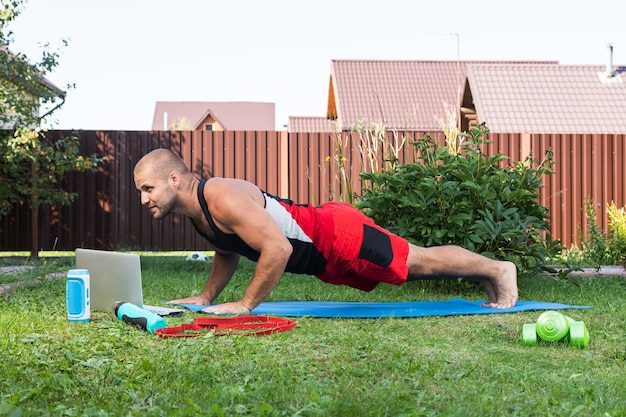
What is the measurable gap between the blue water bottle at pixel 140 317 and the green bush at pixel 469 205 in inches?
78.0

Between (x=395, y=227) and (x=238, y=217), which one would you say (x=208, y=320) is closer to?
(x=238, y=217)

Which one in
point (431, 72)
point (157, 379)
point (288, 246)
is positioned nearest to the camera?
point (157, 379)

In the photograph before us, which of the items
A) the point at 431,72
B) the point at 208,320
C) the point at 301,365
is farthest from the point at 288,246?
the point at 431,72

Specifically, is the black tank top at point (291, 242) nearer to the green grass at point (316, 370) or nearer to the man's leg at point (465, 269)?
the green grass at point (316, 370)

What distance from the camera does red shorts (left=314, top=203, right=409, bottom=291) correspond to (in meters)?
3.98

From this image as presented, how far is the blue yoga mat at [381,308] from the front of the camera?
3.98 meters

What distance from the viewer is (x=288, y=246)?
3664 mm

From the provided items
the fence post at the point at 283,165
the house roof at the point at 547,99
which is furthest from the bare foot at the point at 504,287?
the house roof at the point at 547,99

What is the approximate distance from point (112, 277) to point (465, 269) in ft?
6.02

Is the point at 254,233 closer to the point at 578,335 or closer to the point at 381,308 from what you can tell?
the point at 381,308

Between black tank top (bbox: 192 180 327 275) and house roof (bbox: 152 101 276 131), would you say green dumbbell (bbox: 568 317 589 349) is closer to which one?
black tank top (bbox: 192 180 327 275)

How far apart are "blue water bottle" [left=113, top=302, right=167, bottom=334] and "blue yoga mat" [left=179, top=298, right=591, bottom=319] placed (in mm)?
541

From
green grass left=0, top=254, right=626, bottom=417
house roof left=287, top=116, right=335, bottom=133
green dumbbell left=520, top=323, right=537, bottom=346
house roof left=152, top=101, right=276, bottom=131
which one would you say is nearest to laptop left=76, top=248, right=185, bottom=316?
green grass left=0, top=254, right=626, bottom=417

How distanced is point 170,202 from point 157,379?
1.61m
